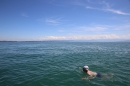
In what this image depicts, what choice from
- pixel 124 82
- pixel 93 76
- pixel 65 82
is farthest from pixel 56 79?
pixel 124 82

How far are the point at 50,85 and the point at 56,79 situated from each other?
1.48 m

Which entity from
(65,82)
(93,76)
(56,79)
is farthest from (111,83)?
(56,79)

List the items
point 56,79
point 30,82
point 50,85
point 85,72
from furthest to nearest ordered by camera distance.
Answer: point 85,72 → point 56,79 → point 30,82 → point 50,85

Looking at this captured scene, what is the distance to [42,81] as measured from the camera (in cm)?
1009

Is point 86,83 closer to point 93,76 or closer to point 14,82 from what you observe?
point 93,76

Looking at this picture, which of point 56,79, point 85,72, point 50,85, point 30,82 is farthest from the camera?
point 85,72

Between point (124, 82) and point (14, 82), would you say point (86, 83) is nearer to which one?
point (124, 82)

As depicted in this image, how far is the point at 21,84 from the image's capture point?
31.2 ft

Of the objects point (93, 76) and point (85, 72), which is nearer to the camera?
point (93, 76)

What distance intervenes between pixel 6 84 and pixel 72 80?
7250 millimetres

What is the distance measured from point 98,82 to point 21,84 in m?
8.45

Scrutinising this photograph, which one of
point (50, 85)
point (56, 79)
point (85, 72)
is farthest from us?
point (85, 72)

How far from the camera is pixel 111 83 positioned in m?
9.58

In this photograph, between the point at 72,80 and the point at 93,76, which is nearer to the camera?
the point at 72,80
